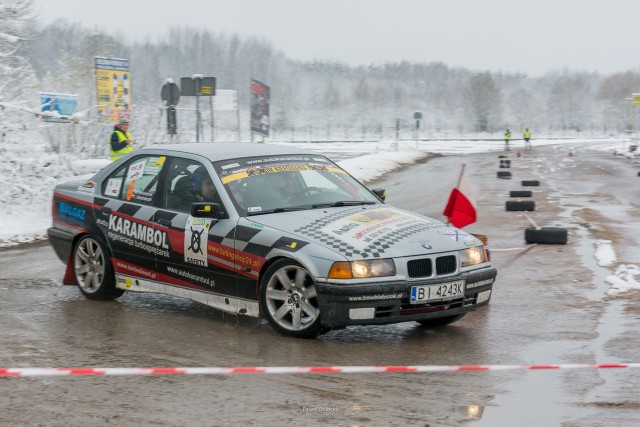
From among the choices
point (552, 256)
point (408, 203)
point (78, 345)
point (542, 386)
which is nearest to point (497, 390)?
point (542, 386)

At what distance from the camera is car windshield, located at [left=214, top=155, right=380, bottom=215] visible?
7.11 meters

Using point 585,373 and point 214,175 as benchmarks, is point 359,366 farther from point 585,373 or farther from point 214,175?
point 214,175

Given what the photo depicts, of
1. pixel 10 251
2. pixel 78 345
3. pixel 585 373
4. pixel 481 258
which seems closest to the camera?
pixel 585 373

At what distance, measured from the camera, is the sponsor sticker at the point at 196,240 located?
7.03 meters

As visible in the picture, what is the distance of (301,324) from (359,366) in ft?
2.70

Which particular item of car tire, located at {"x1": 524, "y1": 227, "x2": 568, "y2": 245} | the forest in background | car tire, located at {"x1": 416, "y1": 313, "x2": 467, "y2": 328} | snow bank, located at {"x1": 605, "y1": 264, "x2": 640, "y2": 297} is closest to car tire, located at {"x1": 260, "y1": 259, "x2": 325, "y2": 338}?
car tire, located at {"x1": 416, "y1": 313, "x2": 467, "y2": 328}

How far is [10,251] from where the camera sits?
40.4 ft

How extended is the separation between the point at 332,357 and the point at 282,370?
1.68ft

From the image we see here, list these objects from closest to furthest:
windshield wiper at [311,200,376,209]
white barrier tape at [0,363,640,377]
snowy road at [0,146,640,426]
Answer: snowy road at [0,146,640,426]
white barrier tape at [0,363,640,377]
windshield wiper at [311,200,376,209]

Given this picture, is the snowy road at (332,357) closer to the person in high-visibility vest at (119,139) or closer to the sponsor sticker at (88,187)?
the sponsor sticker at (88,187)

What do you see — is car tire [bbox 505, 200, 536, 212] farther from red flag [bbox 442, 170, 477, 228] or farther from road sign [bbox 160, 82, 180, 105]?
road sign [bbox 160, 82, 180, 105]

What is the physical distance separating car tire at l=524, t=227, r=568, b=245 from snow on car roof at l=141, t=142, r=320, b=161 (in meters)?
5.04

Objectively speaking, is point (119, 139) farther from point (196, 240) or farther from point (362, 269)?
point (362, 269)

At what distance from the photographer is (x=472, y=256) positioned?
6676mm
